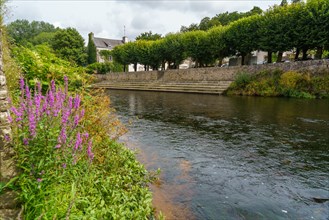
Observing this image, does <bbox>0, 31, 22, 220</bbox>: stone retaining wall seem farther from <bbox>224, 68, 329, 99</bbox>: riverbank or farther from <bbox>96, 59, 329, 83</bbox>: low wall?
<bbox>96, 59, 329, 83</bbox>: low wall

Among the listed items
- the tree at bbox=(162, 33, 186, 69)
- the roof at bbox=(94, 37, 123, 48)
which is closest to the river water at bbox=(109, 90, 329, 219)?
the tree at bbox=(162, 33, 186, 69)

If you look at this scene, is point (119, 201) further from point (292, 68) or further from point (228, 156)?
point (292, 68)

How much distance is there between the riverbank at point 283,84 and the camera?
24.8 meters

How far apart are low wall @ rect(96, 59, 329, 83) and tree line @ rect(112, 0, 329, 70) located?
228cm

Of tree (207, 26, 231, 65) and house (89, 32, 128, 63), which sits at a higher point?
house (89, 32, 128, 63)

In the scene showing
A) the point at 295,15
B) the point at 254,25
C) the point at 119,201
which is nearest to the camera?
the point at 119,201

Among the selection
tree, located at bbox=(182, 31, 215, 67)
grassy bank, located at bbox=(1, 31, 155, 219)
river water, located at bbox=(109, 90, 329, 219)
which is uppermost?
tree, located at bbox=(182, 31, 215, 67)

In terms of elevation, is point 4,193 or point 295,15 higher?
point 295,15

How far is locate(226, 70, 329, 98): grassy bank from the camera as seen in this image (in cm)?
2480

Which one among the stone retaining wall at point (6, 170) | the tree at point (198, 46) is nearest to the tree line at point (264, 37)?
the tree at point (198, 46)

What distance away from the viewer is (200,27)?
70.1 meters

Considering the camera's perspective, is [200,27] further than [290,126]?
Yes

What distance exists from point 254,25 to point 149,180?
31958 mm

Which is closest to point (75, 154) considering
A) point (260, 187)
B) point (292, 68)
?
point (260, 187)
